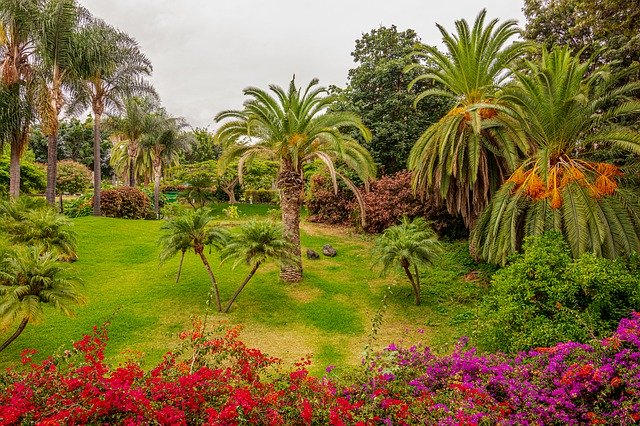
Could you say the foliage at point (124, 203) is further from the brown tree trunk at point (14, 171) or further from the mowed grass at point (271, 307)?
the mowed grass at point (271, 307)

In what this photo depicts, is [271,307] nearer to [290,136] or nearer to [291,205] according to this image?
[291,205]

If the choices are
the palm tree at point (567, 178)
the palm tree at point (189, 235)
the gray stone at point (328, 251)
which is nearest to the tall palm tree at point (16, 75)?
the palm tree at point (189, 235)

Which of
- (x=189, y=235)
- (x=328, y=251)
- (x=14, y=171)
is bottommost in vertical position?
(x=328, y=251)

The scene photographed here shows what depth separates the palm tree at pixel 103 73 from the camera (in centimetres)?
1883

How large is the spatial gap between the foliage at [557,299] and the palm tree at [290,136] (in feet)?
21.5

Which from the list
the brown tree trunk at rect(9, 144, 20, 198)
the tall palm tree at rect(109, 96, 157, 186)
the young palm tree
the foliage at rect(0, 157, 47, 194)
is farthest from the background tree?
the foliage at rect(0, 157, 47, 194)

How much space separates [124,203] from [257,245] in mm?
18645

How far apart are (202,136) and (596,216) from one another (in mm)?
47253

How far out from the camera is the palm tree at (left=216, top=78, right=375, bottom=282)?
1352 cm

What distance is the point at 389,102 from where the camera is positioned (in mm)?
22703

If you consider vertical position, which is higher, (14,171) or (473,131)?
(473,131)

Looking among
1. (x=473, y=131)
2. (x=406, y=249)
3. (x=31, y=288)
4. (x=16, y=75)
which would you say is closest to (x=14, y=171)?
(x=16, y=75)

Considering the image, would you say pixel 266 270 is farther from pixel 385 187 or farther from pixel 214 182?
pixel 214 182

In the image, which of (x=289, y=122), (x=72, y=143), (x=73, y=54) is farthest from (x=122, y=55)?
(x=72, y=143)
